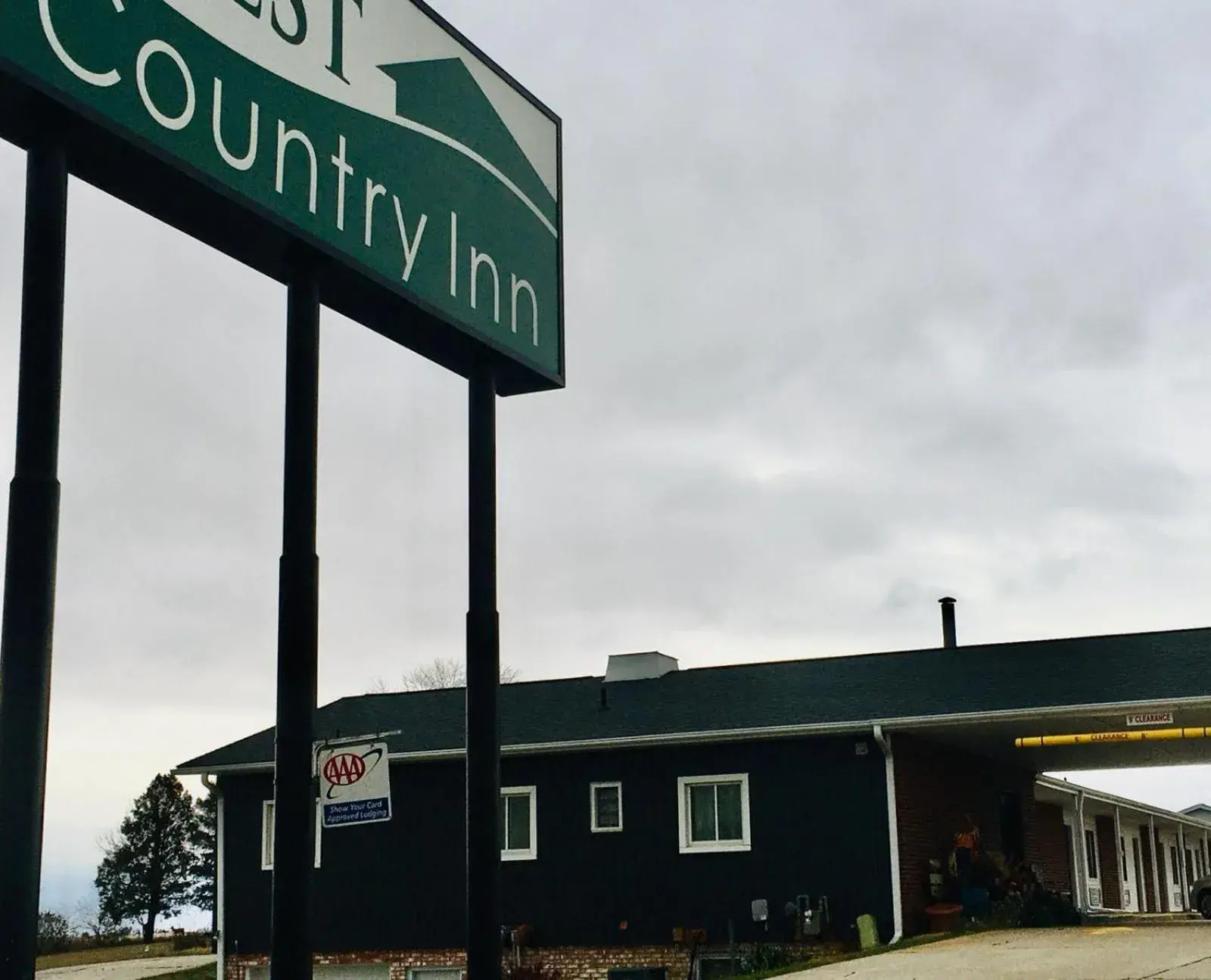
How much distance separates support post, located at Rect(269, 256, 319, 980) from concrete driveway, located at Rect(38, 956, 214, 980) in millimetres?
28879

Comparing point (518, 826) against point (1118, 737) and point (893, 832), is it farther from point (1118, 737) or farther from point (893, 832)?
point (1118, 737)

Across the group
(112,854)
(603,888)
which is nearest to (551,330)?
(603,888)

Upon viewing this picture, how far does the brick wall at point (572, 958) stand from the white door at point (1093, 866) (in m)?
12.8

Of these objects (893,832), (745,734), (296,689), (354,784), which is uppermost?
(745,734)

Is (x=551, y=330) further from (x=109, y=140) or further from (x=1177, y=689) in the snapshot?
(x=1177, y=689)

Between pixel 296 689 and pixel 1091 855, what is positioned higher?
pixel 296 689

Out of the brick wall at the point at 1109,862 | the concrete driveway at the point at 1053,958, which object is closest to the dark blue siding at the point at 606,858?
the concrete driveway at the point at 1053,958

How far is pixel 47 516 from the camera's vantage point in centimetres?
726

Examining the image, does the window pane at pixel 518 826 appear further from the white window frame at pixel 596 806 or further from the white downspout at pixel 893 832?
the white downspout at pixel 893 832

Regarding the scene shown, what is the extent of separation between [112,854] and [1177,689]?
1930 inches

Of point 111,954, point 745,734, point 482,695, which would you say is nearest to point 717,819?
point 745,734

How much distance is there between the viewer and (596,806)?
2725 cm

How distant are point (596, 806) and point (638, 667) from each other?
4888 mm

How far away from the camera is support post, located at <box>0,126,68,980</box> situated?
270 inches
